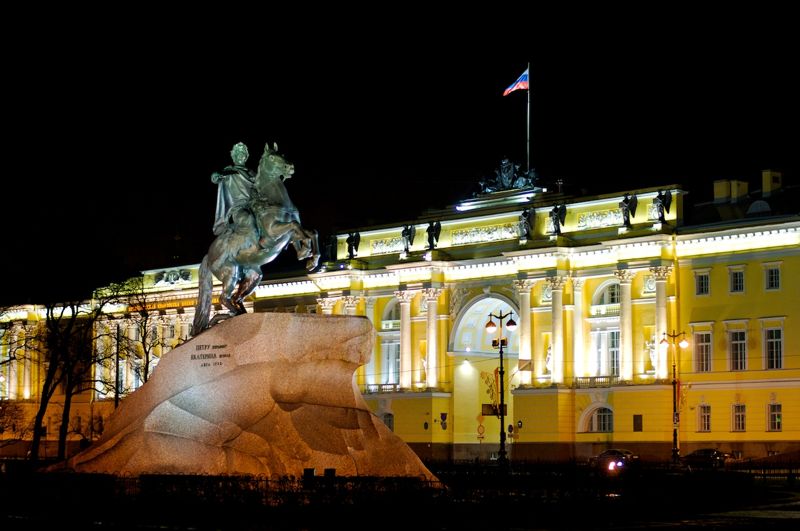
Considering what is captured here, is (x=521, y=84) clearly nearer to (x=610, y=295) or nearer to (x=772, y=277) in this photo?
(x=610, y=295)

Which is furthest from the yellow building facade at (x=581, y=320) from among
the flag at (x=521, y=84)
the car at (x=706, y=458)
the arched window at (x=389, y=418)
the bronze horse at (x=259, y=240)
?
the bronze horse at (x=259, y=240)

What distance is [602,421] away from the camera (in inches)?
3061

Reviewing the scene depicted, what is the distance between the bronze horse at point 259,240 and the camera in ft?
93.3

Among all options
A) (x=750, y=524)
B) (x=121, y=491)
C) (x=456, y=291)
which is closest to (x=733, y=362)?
(x=456, y=291)

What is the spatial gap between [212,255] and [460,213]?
57.6 m

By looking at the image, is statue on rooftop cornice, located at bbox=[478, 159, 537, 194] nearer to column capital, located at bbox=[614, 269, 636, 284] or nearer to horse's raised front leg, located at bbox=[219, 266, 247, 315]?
column capital, located at bbox=[614, 269, 636, 284]

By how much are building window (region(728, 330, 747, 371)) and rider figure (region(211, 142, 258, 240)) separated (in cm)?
4877

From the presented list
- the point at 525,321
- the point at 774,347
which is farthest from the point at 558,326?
the point at 774,347

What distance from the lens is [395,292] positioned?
88.6 m

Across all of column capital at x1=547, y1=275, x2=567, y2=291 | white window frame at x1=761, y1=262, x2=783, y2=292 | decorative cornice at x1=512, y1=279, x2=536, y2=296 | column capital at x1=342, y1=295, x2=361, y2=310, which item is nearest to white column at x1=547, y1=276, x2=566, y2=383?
column capital at x1=547, y1=275, x2=567, y2=291

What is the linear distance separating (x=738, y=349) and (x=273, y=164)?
4950cm

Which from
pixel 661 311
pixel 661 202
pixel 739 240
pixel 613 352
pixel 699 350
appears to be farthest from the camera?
pixel 613 352

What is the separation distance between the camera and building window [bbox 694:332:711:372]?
74.6 m

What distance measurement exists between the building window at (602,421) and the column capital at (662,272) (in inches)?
298
